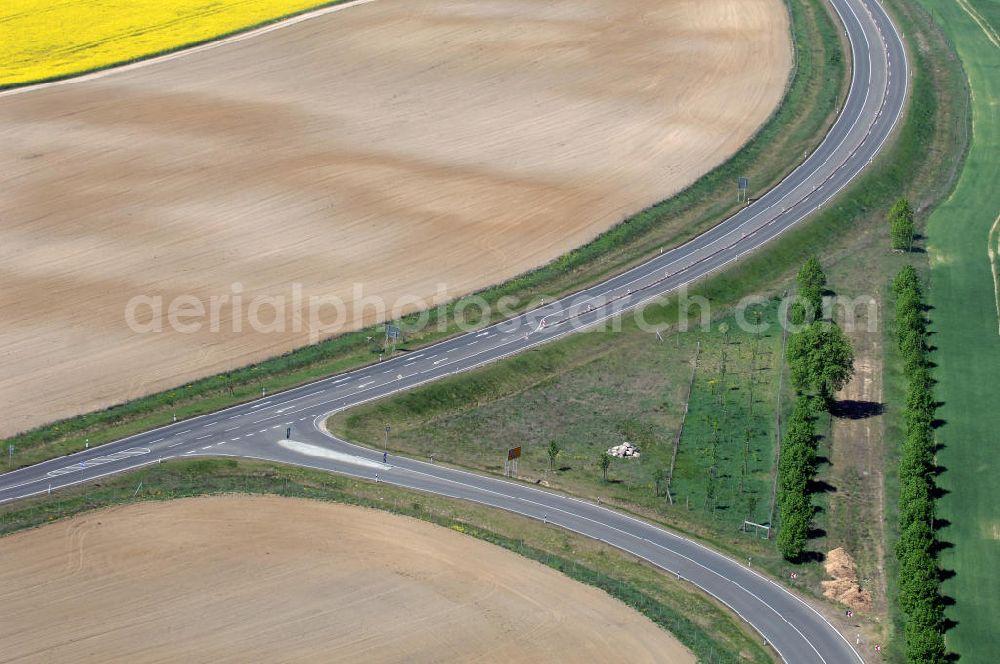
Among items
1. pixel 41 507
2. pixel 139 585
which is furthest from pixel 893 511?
pixel 41 507

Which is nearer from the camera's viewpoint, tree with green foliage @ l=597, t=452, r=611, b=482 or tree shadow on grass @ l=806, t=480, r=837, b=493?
tree shadow on grass @ l=806, t=480, r=837, b=493

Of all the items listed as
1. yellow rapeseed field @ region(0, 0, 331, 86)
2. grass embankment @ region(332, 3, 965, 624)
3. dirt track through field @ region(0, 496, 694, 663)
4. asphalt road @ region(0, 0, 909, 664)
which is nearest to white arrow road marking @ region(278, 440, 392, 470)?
asphalt road @ region(0, 0, 909, 664)

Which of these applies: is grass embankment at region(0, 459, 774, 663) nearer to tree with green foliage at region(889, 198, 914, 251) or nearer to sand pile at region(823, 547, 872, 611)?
sand pile at region(823, 547, 872, 611)

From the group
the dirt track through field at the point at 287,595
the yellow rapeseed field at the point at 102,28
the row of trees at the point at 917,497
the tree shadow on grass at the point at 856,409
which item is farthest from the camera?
the yellow rapeseed field at the point at 102,28

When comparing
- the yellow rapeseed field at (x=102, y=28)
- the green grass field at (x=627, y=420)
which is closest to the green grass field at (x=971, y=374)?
the green grass field at (x=627, y=420)

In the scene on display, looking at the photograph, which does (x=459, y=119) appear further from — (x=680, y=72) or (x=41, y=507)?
(x=41, y=507)

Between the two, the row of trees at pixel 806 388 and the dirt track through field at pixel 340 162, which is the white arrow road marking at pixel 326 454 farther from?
the row of trees at pixel 806 388
